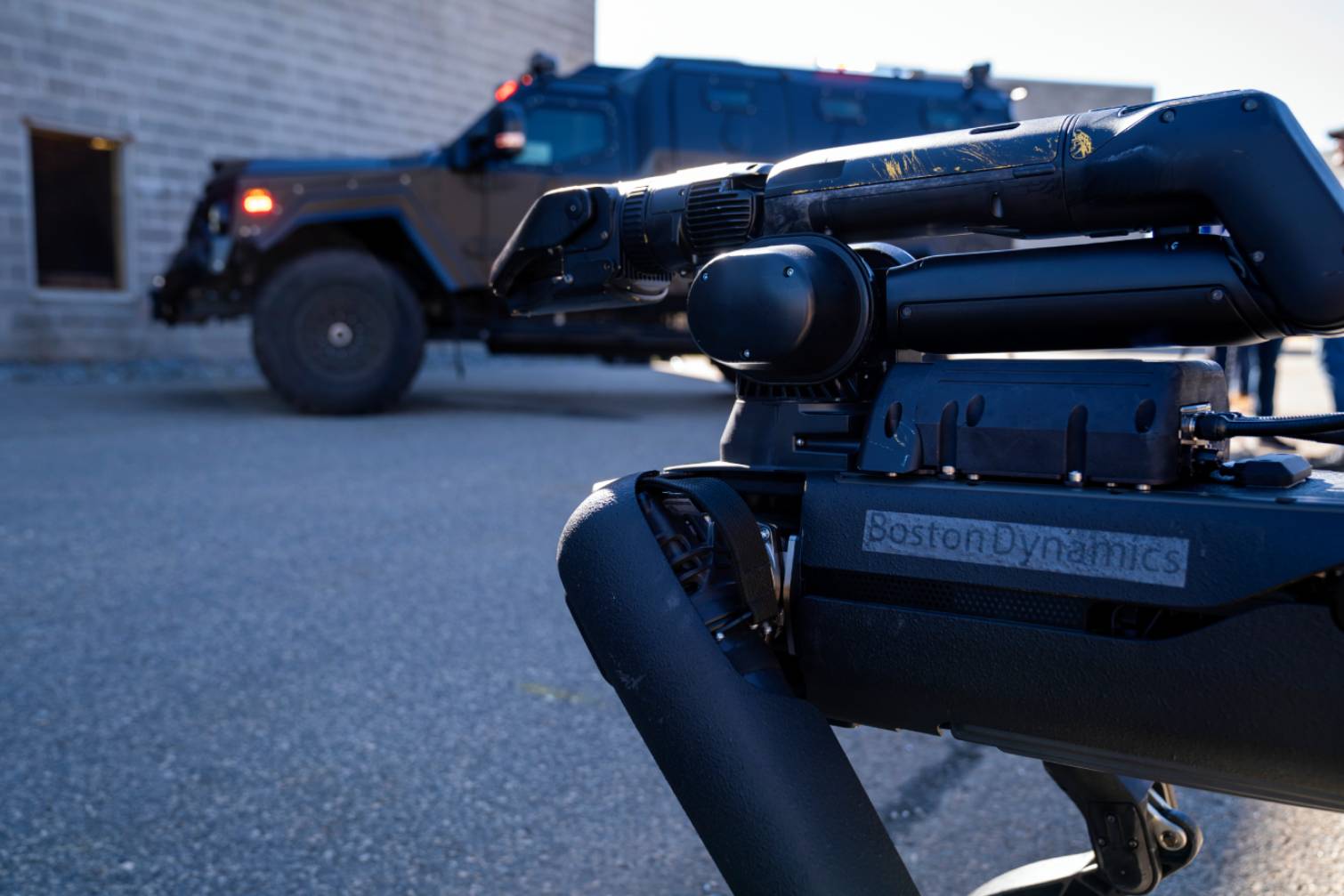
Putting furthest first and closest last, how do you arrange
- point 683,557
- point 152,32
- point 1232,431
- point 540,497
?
point 152,32, point 540,497, point 683,557, point 1232,431

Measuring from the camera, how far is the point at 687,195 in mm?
1230

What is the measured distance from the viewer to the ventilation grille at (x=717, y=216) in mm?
1200

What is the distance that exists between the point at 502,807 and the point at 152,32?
40.3 feet

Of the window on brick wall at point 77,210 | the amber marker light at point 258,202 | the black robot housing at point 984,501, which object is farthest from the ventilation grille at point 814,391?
the window on brick wall at point 77,210

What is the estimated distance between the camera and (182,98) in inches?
488

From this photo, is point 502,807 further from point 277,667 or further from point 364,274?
point 364,274

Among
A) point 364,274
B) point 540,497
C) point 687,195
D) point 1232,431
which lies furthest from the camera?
point 364,274

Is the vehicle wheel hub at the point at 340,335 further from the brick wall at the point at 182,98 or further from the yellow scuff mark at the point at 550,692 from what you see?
the yellow scuff mark at the point at 550,692

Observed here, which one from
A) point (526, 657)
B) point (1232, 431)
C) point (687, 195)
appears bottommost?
point (526, 657)

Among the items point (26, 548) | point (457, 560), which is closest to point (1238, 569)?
point (457, 560)

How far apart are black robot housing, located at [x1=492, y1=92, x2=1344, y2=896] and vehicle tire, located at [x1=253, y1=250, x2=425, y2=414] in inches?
271

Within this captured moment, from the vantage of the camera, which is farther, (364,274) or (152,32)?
(152,32)

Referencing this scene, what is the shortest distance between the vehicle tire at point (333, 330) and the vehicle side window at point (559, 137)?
1.41 meters

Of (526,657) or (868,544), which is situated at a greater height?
(868,544)
